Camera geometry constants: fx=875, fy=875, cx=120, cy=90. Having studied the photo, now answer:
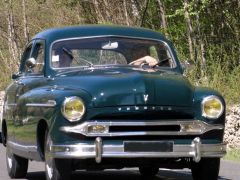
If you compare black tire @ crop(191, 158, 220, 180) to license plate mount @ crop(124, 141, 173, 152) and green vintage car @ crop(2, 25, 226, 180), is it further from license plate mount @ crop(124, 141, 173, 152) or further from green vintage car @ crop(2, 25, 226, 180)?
license plate mount @ crop(124, 141, 173, 152)

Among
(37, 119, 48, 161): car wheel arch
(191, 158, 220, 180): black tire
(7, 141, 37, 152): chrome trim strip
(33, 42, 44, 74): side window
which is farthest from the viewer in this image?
(33, 42, 44, 74): side window

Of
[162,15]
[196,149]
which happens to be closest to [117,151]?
[196,149]

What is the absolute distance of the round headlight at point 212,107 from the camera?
9273 mm

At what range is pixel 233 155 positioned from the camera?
584 inches

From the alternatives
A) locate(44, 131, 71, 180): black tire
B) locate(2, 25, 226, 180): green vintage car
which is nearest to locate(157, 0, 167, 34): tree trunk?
locate(2, 25, 226, 180): green vintage car

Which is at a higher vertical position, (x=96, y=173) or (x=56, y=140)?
(x=56, y=140)

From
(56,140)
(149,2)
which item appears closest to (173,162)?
(56,140)

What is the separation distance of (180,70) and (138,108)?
6.16ft

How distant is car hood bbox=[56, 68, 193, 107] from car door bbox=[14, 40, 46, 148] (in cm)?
92

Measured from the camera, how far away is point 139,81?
924 centimetres

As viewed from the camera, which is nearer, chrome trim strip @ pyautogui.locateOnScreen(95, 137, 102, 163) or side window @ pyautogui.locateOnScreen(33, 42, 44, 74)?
chrome trim strip @ pyautogui.locateOnScreen(95, 137, 102, 163)

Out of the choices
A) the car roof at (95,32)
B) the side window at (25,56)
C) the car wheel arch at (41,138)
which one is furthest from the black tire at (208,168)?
the side window at (25,56)

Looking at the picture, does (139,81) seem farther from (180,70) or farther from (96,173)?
(96,173)

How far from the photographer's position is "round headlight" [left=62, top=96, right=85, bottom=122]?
8.98 meters
